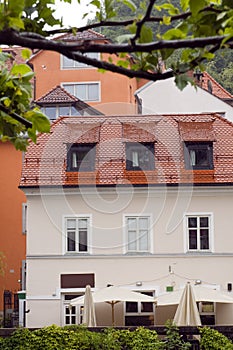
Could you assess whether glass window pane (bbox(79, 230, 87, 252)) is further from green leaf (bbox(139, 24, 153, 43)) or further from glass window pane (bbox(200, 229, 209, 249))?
green leaf (bbox(139, 24, 153, 43))

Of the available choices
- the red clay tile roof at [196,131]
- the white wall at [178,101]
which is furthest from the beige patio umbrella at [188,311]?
the white wall at [178,101]

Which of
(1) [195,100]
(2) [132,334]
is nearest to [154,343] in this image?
(2) [132,334]

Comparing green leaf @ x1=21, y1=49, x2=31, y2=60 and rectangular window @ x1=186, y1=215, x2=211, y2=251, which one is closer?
green leaf @ x1=21, y1=49, x2=31, y2=60

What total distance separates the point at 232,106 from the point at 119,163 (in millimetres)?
14116

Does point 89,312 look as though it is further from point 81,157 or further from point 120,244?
point 81,157

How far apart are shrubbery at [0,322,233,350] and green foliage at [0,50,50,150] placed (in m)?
8.41

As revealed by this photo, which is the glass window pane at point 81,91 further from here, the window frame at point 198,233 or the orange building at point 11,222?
the window frame at point 198,233

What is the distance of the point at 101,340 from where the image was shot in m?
11.4

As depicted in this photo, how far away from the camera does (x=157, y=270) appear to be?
2028 cm

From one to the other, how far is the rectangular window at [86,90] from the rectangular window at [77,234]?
1374cm

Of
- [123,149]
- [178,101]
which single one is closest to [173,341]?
[123,149]

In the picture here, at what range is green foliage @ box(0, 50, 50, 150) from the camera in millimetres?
3154

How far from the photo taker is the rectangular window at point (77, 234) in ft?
67.2

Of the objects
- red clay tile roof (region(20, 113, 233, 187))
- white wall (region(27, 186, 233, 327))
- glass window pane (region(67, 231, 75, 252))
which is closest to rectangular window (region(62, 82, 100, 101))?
red clay tile roof (region(20, 113, 233, 187))
